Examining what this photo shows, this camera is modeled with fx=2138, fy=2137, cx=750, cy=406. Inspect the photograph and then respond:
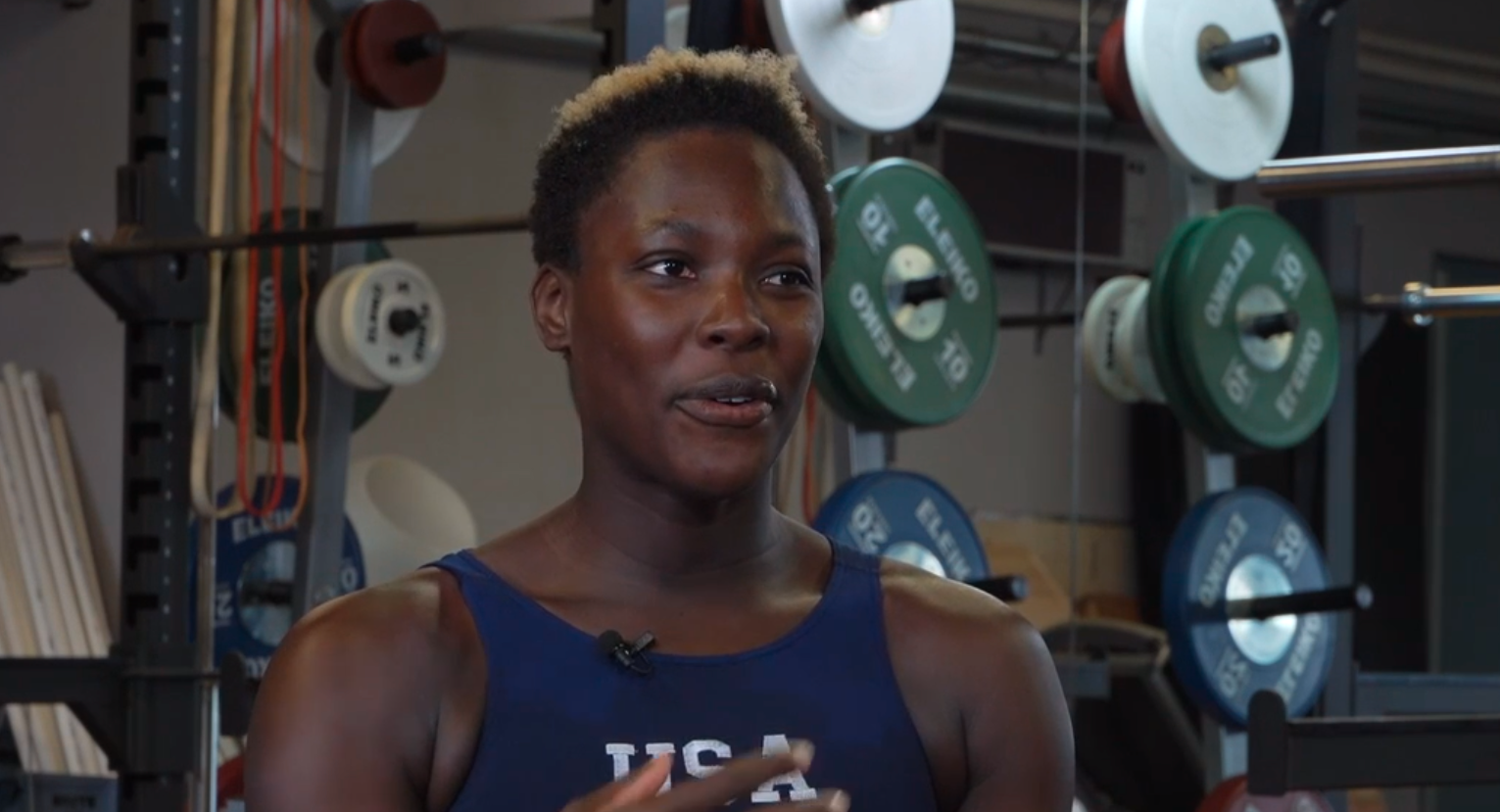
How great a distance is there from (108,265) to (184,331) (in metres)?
0.16

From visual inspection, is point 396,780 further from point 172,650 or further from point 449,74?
point 449,74

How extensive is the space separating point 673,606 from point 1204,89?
288 cm

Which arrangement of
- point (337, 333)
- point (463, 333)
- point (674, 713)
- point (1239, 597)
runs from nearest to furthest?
point (674, 713) < point (337, 333) < point (1239, 597) < point (463, 333)

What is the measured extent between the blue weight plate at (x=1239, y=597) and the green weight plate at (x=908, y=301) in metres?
0.59

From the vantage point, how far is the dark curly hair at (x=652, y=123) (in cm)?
129

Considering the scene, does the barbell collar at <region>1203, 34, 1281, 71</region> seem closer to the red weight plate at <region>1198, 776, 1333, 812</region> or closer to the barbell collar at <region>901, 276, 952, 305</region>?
the barbell collar at <region>901, 276, 952, 305</region>

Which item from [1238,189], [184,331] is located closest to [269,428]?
[184,331]

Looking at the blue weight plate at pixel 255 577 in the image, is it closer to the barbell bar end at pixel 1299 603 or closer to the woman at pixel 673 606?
the barbell bar end at pixel 1299 603

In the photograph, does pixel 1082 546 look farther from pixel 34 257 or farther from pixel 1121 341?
pixel 34 257

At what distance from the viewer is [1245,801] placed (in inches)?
146

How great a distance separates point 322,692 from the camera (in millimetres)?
1177

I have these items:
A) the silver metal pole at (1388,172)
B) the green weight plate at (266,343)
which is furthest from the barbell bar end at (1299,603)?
the silver metal pole at (1388,172)

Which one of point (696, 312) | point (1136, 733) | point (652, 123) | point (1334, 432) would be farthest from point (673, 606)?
point (1136, 733)

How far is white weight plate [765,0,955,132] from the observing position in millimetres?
3092
